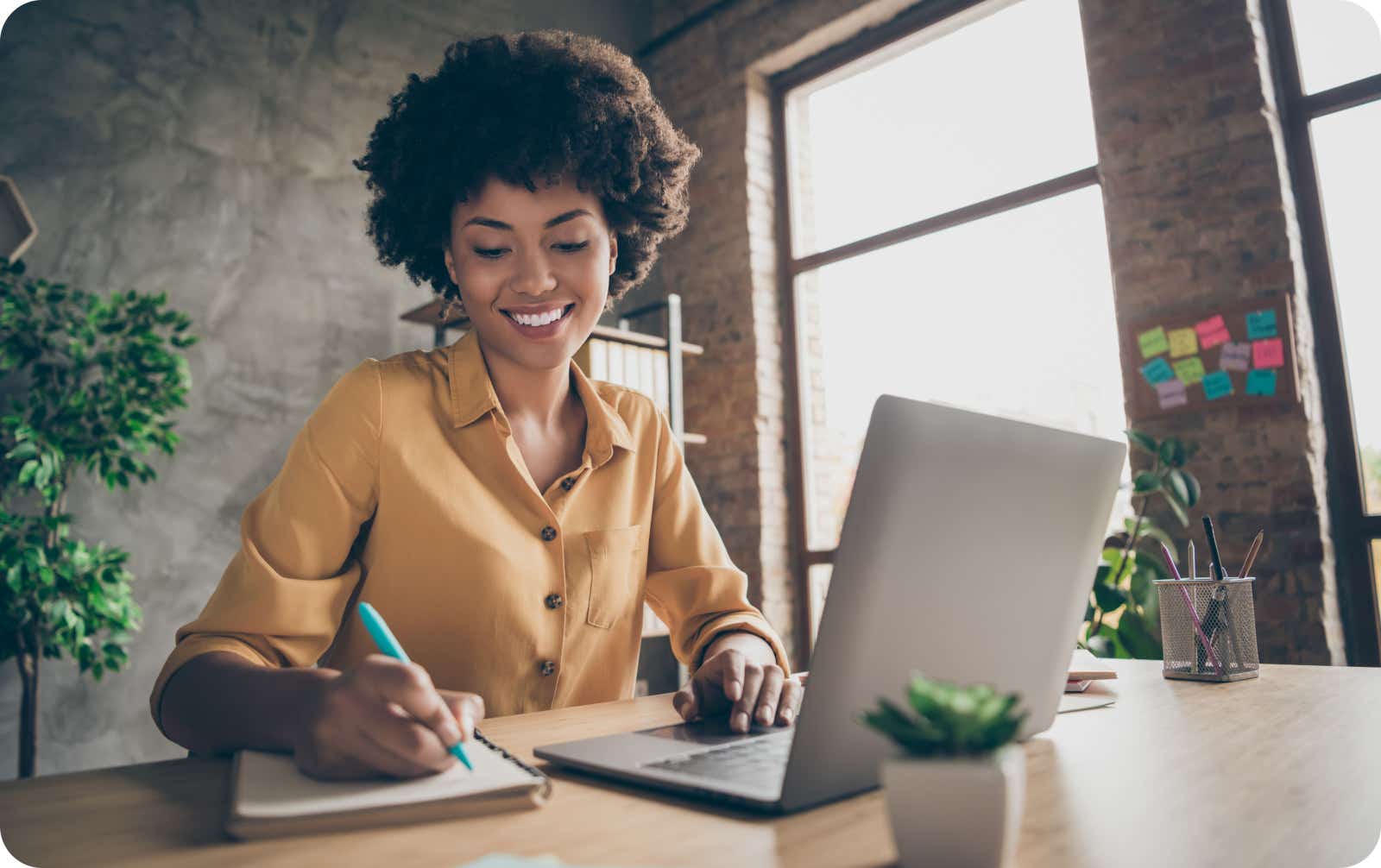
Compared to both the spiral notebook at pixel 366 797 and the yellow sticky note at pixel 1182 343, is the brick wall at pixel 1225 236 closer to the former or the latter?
the yellow sticky note at pixel 1182 343

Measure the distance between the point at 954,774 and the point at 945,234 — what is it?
3.57 meters

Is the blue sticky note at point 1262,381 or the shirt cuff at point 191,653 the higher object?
the blue sticky note at point 1262,381

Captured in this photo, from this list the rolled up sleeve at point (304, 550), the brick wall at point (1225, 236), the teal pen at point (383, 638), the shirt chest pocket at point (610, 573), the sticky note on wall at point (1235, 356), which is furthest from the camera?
the sticky note on wall at point (1235, 356)

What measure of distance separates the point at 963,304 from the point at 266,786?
3403 millimetres

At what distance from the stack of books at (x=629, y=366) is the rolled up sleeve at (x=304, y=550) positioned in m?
2.05

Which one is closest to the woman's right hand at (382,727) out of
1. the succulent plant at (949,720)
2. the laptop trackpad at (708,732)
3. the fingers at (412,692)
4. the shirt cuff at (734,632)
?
the fingers at (412,692)

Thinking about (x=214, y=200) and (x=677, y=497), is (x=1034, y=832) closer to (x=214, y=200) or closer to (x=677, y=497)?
(x=677, y=497)

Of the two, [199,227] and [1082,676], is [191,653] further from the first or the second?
[199,227]

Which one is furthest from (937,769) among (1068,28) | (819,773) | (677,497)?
(1068,28)

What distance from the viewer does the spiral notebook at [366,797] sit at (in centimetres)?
56

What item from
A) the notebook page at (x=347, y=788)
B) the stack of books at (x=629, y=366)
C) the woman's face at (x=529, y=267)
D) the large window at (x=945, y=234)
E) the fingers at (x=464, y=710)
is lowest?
the notebook page at (x=347, y=788)

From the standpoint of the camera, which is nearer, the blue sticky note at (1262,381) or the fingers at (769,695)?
the fingers at (769,695)

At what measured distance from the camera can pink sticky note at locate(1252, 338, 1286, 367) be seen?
104 inches

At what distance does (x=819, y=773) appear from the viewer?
59cm
